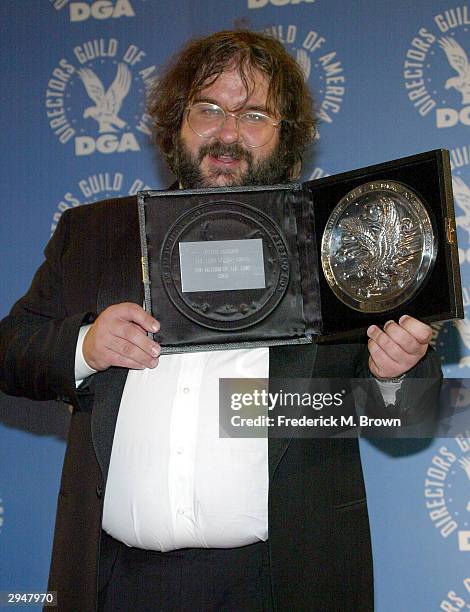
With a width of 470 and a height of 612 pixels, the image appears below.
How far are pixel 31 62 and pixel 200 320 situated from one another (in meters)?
1.29

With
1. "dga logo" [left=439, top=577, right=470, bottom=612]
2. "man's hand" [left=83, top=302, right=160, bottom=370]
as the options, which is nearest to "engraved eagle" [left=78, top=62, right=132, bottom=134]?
"man's hand" [left=83, top=302, right=160, bottom=370]

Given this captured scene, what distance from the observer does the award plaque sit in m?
1.49

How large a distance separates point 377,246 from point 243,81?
50 cm

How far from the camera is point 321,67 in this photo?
2.29 m

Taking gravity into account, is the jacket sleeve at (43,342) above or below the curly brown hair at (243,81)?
below

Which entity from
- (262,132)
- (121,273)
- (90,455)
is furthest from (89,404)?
(262,132)

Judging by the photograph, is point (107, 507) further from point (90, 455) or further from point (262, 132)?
point (262, 132)

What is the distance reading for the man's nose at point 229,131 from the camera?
171cm

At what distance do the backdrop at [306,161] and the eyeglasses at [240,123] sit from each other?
0.54m

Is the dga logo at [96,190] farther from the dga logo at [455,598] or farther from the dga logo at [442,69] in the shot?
the dga logo at [455,598]

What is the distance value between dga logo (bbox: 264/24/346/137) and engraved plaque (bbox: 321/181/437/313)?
838 mm

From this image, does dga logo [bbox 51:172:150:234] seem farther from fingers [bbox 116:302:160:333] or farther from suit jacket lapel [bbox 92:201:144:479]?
fingers [bbox 116:302:160:333]

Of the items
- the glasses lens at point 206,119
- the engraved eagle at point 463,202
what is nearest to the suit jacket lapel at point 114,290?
the glasses lens at point 206,119

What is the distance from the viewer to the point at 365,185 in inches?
58.7
